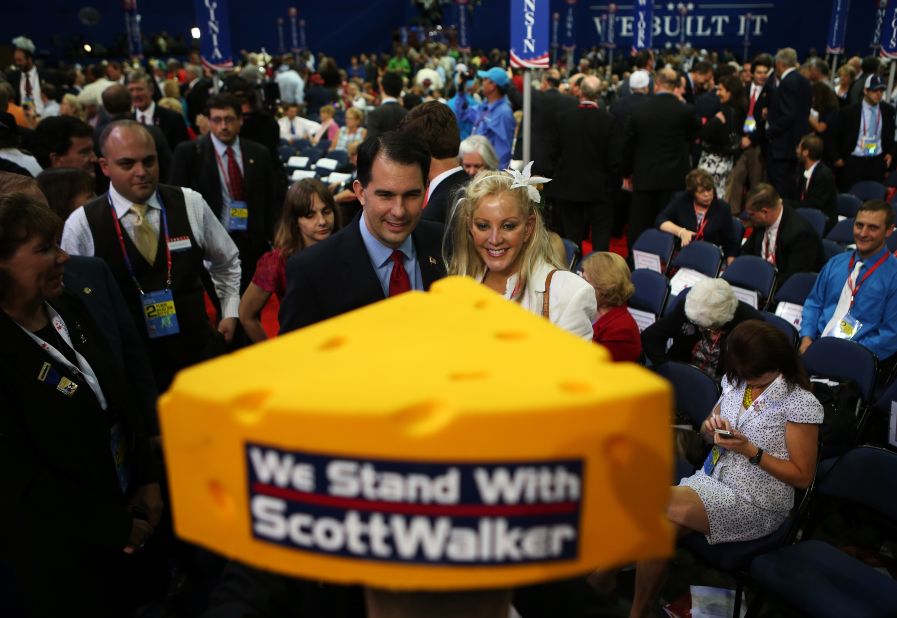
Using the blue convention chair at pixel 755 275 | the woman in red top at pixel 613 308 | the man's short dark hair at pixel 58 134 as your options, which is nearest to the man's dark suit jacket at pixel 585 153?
the blue convention chair at pixel 755 275

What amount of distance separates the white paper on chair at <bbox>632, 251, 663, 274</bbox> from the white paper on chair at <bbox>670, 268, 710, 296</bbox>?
31cm

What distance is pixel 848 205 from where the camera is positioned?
6.82 metres

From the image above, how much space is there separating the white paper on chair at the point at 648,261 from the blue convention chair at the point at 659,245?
4.3 inches

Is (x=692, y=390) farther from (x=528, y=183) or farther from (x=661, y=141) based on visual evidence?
(x=661, y=141)

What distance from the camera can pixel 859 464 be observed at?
2885 millimetres

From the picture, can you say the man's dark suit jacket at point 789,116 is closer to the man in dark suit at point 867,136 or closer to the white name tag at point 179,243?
the man in dark suit at point 867,136

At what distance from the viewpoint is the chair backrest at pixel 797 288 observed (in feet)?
15.7

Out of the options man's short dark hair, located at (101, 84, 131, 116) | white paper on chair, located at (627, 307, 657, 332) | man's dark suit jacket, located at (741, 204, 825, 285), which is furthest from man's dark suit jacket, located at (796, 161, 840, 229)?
man's short dark hair, located at (101, 84, 131, 116)

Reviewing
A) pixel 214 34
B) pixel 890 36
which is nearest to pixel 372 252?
pixel 214 34

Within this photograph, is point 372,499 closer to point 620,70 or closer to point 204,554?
point 204,554

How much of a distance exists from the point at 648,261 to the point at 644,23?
30.6 feet

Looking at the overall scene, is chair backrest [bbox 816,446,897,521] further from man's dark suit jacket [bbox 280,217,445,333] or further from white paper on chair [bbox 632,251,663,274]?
white paper on chair [bbox 632,251,663,274]

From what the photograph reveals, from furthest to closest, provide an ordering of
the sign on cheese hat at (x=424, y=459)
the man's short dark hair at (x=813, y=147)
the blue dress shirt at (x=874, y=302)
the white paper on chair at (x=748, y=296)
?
the man's short dark hair at (x=813, y=147) < the white paper on chair at (x=748, y=296) < the blue dress shirt at (x=874, y=302) < the sign on cheese hat at (x=424, y=459)

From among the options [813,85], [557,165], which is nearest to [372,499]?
[557,165]
